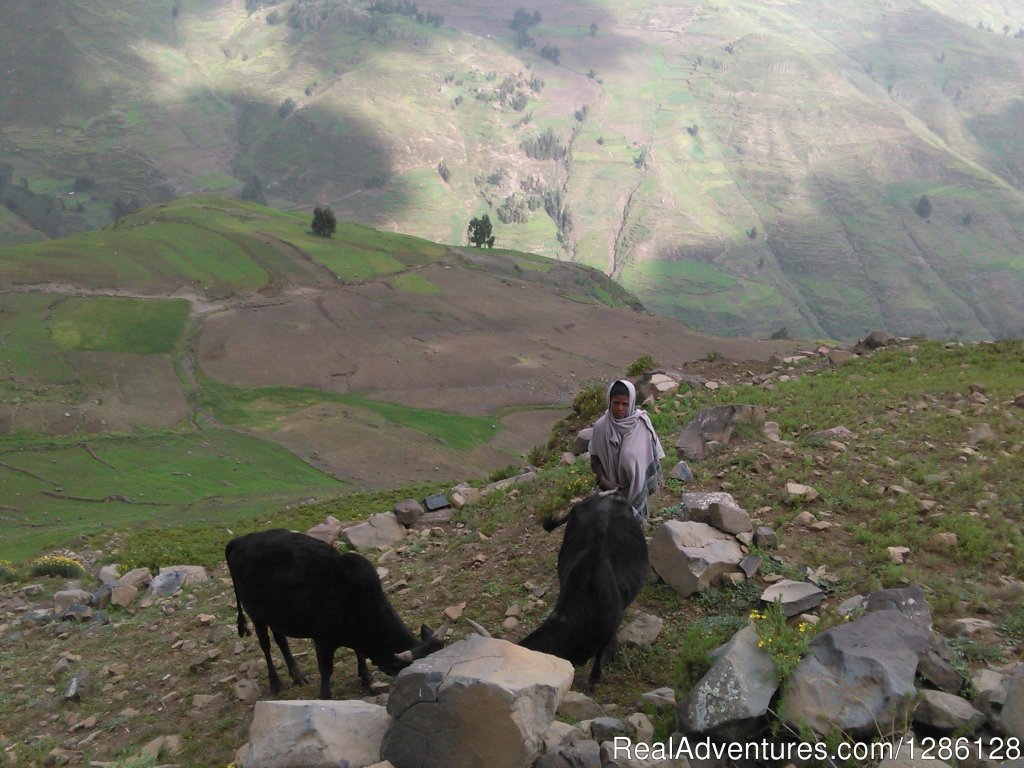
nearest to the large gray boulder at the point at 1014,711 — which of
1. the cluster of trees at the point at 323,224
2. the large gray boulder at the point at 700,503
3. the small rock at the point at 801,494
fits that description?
the large gray boulder at the point at 700,503

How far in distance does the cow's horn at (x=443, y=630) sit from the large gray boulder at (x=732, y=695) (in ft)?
9.69

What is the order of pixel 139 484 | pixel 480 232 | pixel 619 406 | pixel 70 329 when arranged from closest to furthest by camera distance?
1. pixel 619 406
2. pixel 139 484
3. pixel 70 329
4. pixel 480 232

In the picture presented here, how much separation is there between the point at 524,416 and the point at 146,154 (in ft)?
580

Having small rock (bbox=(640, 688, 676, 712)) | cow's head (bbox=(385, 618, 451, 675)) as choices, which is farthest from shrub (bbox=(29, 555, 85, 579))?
small rock (bbox=(640, 688, 676, 712))

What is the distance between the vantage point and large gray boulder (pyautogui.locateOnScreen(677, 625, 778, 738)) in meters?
5.46

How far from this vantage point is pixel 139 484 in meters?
34.2

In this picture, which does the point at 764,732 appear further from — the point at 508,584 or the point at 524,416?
the point at 524,416

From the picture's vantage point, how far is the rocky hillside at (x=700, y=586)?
279 inches

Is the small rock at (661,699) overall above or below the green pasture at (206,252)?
above

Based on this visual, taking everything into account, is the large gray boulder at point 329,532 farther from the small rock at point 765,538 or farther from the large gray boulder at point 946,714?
the large gray boulder at point 946,714

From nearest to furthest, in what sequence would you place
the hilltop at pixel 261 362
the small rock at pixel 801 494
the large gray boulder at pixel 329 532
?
the small rock at pixel 801 494
the large gray boulder at pixel 329 532
the hilltop at pixel 261 362

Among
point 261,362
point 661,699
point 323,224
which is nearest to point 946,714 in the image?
point 661,699

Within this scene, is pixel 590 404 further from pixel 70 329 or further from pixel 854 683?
pixel 70 329

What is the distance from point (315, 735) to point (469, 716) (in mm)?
1271
